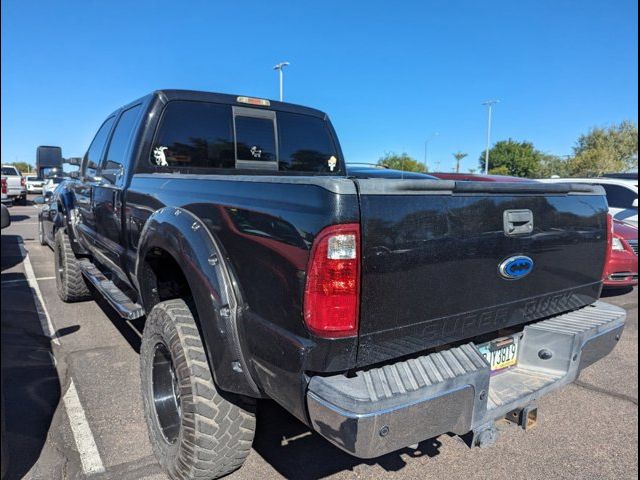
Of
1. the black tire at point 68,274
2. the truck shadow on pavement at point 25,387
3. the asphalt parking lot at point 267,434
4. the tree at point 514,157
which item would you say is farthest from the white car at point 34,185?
the tree at point 514,157

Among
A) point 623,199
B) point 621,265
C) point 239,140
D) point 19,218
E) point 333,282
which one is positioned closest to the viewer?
point 333,282

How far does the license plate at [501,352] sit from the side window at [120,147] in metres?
2.85

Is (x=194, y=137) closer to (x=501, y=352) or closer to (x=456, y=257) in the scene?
(x=456, y=257)

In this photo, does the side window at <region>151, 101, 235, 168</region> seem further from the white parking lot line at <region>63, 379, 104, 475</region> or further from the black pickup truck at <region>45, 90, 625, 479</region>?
the white parking lot line at <region>63, 379, 104, 475</region>

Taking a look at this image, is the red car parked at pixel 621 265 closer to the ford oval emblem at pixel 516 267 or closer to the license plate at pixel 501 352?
the license plate at pixel 501 352

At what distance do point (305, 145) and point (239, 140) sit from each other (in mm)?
676

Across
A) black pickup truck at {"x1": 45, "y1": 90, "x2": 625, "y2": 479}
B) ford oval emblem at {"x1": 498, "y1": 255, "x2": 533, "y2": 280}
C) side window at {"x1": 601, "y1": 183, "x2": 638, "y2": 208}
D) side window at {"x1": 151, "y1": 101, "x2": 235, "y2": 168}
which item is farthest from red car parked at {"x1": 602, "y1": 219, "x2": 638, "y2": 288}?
side window at {"x1": 151, "y1": 101, "x2": 235, "y2": 168}

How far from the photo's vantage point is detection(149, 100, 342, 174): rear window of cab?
3629mm

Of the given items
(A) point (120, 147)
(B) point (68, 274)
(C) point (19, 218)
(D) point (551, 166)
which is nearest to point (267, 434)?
(A) point (120, 147)

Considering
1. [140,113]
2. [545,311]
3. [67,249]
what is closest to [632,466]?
[545,311]

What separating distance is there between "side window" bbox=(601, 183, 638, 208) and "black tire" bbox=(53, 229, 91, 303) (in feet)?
29.9

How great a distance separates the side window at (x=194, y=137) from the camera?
359cm

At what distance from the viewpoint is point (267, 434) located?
311cm

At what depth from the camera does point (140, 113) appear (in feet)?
12.0
